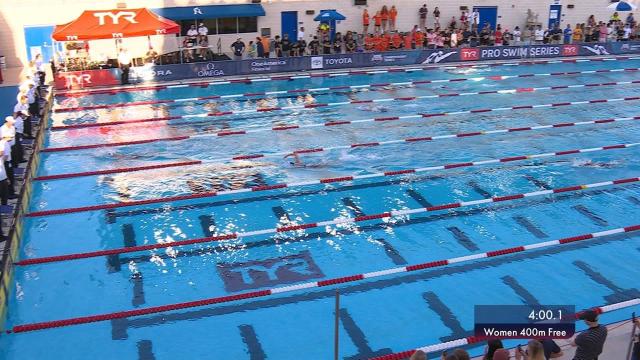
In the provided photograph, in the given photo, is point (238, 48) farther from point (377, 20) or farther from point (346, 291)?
point (346, 291)

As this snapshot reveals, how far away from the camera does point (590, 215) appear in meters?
11.3

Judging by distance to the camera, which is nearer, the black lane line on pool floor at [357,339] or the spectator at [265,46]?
the black lane line on pool floor at [357,339]

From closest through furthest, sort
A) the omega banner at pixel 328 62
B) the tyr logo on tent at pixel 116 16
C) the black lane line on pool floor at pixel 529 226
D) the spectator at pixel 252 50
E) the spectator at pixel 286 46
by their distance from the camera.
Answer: the black lane line on pool floor at pixel 529 226 < the tyr logo on tent at pixel 116 16 < the omega banner at pixel 328 62 < the spectator at pixel 252 50 < the spectator at pixel 286 46

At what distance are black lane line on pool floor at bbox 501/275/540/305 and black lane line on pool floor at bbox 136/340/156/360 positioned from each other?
4.88 m

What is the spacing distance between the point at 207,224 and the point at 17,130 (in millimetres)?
5450

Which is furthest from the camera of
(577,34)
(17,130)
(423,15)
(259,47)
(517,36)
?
(577,34)

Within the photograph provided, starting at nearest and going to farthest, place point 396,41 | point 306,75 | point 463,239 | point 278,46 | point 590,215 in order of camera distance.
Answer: point 463,239 → point 590,215 → point 306,75 → point 278,46 → point 396,41

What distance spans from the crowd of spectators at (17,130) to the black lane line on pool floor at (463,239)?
7.17 metres

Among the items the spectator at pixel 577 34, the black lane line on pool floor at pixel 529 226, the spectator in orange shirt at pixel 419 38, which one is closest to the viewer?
the black lane line on pool floor at pixel 529 226

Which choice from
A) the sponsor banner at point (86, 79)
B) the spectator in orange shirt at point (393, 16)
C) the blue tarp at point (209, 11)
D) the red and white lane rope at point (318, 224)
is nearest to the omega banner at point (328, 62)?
the sponsor banner at point (86, 79)

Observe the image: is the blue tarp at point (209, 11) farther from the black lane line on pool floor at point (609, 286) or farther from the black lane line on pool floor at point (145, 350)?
the black lane line on pool floor at point (145, 350)

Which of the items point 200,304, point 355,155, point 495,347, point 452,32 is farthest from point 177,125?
point 452,32

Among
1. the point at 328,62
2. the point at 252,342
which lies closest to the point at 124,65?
the point at 328,62

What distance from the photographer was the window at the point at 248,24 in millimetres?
25438
